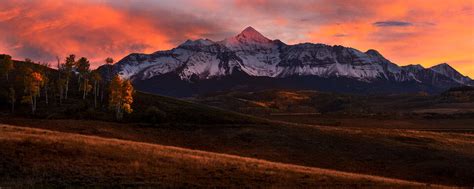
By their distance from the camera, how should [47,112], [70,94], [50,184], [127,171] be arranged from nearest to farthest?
[50,184] → [127,171] → [47,112] → [70,94]

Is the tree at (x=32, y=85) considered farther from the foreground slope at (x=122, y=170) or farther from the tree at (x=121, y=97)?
the foreground slope at (x=122, y=170)

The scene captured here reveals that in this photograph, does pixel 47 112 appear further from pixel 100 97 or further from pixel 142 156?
pixel 142 156

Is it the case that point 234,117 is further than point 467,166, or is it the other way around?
point 234,117

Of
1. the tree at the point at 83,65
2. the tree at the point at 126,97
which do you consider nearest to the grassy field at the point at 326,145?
the tree at the point at 126,97

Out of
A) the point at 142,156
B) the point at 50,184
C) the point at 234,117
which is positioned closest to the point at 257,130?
the point at 234,117

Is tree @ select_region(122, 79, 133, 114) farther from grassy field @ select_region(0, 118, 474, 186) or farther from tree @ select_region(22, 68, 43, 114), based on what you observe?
tree @ select_region(22, 68, 43, 114)

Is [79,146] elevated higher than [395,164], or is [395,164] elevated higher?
[79,146]

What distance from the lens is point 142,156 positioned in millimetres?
39344

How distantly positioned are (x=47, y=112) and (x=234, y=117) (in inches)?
1862

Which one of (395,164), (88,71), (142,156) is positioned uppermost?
(88,71)

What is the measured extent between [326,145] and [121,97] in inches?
2148

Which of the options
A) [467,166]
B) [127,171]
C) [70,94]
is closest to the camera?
[127,171]

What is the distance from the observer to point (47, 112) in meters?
101

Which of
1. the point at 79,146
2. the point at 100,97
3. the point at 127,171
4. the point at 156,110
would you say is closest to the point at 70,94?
the point at 100,97
